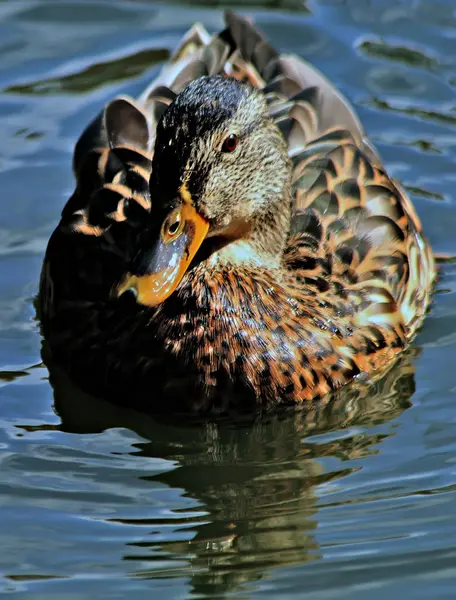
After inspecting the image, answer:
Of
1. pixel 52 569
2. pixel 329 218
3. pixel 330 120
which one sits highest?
pixel 330 120

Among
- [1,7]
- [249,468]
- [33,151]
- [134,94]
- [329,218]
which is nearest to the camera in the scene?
[249,468]

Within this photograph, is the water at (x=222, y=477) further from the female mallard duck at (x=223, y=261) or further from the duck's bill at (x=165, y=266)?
the duck's bill at (x=165, y=266)

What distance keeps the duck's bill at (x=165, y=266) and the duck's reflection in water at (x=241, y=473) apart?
905 mm

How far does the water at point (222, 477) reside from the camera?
19.4ft

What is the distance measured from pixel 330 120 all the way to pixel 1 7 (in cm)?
392

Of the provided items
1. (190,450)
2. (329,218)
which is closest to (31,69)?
(329,218)

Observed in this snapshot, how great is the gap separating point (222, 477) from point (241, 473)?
0.31ft

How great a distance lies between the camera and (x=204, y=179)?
6430 mm

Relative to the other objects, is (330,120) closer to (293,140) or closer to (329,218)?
(293,140)

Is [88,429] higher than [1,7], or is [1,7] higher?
[1,7]

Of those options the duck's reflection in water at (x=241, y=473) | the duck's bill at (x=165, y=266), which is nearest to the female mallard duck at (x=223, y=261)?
the duck's bill at (x=165, y=266)

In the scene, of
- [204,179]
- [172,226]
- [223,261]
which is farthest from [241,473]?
[204,179]

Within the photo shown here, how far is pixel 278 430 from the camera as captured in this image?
23.0ft

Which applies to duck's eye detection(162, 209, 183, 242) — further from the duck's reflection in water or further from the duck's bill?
the duck's reflection in water
